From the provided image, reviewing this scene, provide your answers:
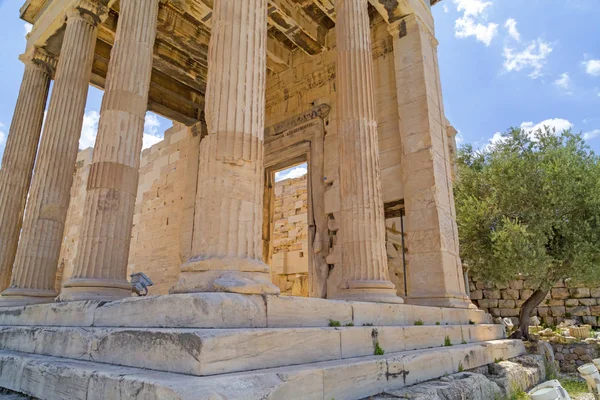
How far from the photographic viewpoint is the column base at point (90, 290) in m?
5.49

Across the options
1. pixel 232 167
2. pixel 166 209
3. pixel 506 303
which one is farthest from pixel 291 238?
pixel 232 167

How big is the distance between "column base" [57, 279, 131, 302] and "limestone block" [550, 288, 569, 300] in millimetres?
14035

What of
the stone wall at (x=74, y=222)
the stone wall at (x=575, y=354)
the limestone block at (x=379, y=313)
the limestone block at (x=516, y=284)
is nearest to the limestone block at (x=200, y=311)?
the limestone block at (x=379, y=313)

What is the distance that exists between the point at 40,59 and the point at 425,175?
9.86 m

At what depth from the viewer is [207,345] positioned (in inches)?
108

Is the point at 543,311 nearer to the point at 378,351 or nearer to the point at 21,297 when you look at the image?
the point at 378,351

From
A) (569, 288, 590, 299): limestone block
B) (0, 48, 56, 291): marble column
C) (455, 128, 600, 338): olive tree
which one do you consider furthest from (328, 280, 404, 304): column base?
(569, 288, 590, 299): limestone block

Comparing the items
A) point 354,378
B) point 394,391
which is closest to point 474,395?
point 394,391

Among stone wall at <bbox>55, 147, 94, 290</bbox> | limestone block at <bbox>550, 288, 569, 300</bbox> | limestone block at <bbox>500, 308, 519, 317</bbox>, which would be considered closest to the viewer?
limestone block at <bbox>550, 288, 569, 300</bbox>

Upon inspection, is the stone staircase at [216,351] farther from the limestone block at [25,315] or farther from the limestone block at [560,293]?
the limestone block at [560,293]

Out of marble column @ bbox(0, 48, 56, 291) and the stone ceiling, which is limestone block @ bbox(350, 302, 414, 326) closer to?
the stone ceiling

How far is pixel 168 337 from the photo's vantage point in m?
2.99

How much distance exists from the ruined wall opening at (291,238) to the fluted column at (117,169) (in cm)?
591

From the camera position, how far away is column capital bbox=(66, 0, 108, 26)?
848cm
